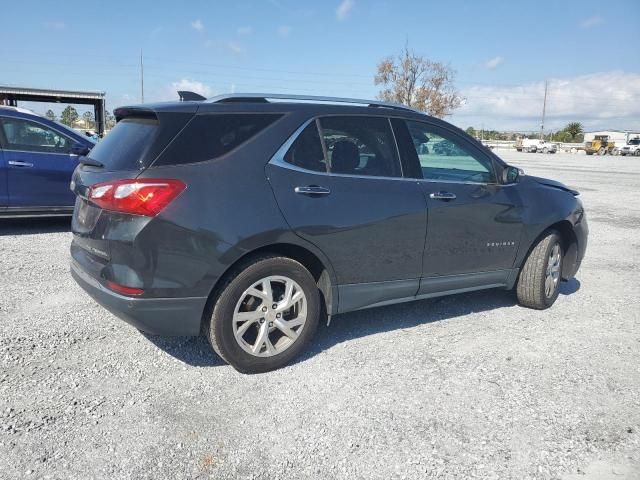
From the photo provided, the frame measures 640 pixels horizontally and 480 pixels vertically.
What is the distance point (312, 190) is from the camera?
3.50 meters

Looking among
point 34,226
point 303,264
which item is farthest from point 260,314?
point 34,226

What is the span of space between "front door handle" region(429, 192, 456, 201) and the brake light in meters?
2.26

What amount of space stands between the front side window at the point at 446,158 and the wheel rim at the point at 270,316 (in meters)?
1.47

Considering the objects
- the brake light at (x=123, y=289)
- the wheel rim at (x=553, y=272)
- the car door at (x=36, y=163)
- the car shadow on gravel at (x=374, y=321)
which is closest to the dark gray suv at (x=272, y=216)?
the brake light at (x=123, y=289)

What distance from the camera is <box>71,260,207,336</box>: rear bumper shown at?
10.2 feet

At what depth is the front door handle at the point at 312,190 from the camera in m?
3.45

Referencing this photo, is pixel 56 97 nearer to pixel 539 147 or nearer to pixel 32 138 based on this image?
pixel 32 138

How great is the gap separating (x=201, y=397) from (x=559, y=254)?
377cm

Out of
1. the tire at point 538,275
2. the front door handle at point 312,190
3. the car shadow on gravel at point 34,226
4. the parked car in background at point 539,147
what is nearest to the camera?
the front door handle at point 312,190

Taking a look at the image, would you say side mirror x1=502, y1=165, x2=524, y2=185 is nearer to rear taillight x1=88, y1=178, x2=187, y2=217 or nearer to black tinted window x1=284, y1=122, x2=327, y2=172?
black tinted window x1=284, y1=122, x2=327, y2=172

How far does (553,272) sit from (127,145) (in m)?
4.03

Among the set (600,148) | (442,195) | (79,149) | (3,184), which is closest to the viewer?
(442,195)

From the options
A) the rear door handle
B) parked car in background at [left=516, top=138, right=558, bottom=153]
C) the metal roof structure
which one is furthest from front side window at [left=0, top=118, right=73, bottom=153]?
parked car in background at [left=516, top=138, right=558, bottom=153]

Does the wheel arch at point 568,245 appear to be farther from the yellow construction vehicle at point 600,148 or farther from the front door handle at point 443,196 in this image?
the yellow construction vehicle at point 600,148
